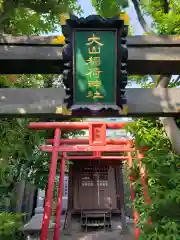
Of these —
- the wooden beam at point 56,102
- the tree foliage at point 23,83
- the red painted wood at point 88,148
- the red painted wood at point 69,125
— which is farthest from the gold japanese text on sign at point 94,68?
the red painted wood at point 88,148

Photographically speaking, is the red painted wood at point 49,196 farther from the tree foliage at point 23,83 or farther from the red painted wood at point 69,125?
the tree foliage at point 23,83

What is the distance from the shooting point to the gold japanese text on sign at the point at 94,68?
9.43 ft

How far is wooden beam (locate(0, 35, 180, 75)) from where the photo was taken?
319cm

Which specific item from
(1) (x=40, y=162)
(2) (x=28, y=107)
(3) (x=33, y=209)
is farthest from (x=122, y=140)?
(3) (x=33, y=209)

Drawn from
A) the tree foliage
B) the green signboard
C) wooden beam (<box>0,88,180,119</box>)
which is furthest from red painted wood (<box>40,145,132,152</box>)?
the green signboard

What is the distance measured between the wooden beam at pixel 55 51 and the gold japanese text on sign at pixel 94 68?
483mm

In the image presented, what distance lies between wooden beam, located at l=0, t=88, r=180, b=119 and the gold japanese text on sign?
1.00 ft

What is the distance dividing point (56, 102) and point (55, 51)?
2.06ft

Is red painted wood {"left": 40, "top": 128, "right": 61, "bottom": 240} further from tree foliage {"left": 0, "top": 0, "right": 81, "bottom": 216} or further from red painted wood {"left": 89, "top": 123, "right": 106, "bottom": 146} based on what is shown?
red painted wood {"left": 89, "top": 123, "right": 106, "bottom": 146}

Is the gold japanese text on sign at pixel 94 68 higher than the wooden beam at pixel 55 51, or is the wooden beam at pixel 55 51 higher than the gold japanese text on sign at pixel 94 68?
the wooden beam at pixel 55 51

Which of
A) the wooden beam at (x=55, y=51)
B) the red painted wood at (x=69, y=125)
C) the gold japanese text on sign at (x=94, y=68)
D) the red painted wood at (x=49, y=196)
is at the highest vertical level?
the red painted wood at (x=69, y=125)

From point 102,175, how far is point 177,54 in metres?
11.5

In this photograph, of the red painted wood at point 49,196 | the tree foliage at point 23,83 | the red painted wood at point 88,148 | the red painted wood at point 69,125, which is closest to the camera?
the tree foliage at point 23,83

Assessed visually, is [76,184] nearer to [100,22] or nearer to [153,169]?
[153,169]
